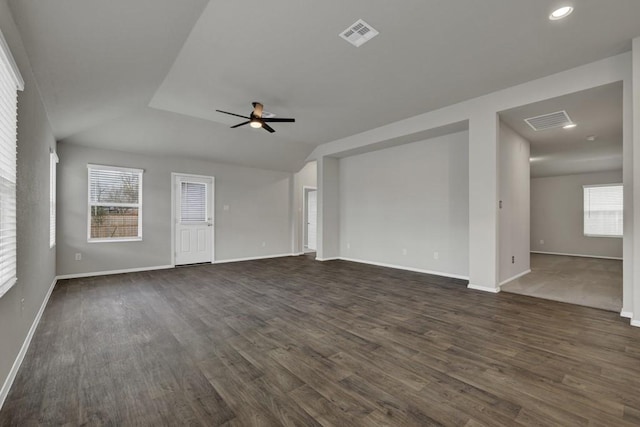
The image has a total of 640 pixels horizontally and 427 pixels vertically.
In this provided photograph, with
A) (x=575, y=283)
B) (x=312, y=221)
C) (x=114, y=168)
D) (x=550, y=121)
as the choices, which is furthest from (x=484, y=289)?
(x=114, y=168)

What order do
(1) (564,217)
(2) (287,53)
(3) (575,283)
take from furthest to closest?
(1) (564,217) → (3) (575,283) → (2) (287,53)

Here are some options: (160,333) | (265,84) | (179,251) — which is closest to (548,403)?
(160,333)

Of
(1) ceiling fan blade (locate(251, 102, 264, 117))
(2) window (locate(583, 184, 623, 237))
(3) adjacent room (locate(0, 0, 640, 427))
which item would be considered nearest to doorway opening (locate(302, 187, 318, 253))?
(3) adjacent room (locate(0, 0, 640, 427))

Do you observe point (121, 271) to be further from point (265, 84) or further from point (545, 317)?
point (545, 317)

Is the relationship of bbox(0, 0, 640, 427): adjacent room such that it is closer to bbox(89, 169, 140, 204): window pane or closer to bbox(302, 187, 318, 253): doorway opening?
bbox(89, 169, 140, 204): window pane

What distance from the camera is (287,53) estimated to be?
3.06m

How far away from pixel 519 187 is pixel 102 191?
799 centimetres

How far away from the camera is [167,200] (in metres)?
6.16

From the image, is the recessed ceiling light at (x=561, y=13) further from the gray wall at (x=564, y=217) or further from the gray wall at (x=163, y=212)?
the gray wall at (x=564, y=217)

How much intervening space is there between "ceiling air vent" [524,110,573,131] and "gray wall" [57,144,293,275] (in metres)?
5.68

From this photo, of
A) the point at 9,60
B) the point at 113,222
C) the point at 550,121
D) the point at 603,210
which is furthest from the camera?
the point at 603,210

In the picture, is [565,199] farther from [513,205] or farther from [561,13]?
[561,13]

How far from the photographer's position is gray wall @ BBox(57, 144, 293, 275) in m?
5.12

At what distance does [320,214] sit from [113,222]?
4.42 meters
